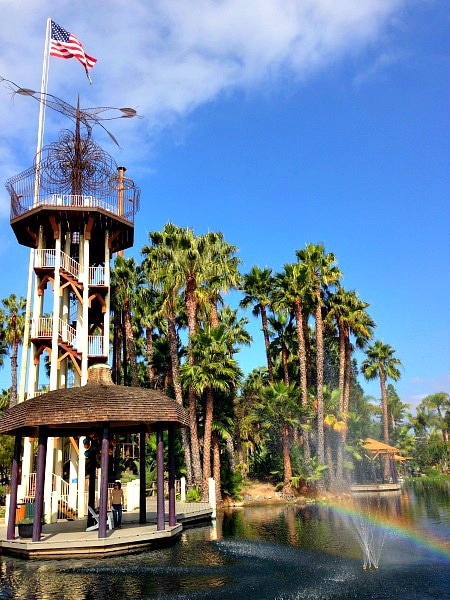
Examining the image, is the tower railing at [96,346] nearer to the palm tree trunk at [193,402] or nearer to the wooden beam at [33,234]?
→ the wooden beam at [33,234]

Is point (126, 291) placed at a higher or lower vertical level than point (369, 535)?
higher

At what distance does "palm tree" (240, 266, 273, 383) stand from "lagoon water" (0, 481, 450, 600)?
24837 millimetres

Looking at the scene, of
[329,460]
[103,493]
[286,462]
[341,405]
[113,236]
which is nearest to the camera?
[103,493]

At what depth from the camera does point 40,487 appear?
1648 cm

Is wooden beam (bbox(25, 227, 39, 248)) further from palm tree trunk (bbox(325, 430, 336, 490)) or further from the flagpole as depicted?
palm tree trunk (bbox(325, 430, 336, 490))

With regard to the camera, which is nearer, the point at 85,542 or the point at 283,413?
the point at 85,542

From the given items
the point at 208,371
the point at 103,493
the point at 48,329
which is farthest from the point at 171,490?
the point at 208,371

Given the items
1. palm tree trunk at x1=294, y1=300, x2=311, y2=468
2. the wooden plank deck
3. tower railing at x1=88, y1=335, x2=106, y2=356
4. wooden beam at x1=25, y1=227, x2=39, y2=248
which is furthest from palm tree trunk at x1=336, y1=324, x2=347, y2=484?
wooden beam at x1=25, y1=227, x2=39, y2=248

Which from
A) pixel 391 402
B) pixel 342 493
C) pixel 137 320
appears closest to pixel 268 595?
pixel 342 493

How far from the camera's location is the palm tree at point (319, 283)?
39.9 m

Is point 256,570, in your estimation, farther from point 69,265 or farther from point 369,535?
point 69,265

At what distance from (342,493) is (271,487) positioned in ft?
16.6

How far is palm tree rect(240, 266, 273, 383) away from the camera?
44.5 metres

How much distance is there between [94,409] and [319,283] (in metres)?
28.7
